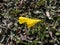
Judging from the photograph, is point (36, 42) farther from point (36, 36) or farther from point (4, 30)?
point (4, 30)

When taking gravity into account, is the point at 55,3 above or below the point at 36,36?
above

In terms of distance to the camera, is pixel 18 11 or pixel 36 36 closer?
pixel 36 36

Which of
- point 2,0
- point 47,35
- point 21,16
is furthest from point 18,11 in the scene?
point 47,35

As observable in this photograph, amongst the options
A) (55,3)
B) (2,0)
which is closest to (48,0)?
(55,3)

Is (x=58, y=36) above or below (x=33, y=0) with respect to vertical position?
below

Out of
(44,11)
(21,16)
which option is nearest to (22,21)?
(21,16)

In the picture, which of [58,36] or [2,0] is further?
[2,0]

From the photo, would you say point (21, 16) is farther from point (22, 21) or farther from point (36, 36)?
point (36, 36)

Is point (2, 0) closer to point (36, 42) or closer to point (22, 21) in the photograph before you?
point (22, 21)
